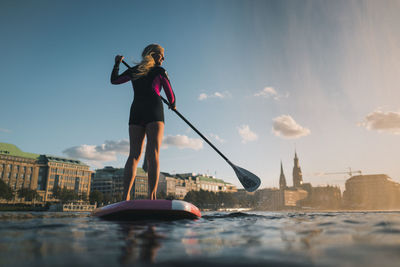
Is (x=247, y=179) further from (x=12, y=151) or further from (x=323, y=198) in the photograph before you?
(x=323, y=198)

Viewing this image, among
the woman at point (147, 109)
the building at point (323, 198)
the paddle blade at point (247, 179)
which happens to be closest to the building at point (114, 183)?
the paddle blade at point (247, 179)

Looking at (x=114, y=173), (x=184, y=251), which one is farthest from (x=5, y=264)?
(x=114, y=173)

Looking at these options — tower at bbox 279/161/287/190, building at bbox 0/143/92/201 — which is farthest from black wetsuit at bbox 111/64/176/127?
tower at bbox 279/161/287/190

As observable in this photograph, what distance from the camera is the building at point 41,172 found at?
70812mm

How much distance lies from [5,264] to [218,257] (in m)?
1.02

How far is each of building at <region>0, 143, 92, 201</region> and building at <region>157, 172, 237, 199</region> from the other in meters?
29.5

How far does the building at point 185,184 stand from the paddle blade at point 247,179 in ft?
314

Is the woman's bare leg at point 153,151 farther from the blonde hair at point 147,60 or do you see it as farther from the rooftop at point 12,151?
the rooftop at point 12,151

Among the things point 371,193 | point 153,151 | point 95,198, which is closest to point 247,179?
point 153,151

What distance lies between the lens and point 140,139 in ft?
17.6

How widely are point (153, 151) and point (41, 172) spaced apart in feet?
285

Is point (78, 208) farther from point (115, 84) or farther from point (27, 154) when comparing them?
point (115, 84)

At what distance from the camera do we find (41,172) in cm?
7806

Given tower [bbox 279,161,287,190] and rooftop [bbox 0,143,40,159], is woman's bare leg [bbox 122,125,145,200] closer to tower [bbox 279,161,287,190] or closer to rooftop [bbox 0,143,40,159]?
rooftop [bbox 0,143,40,159]
